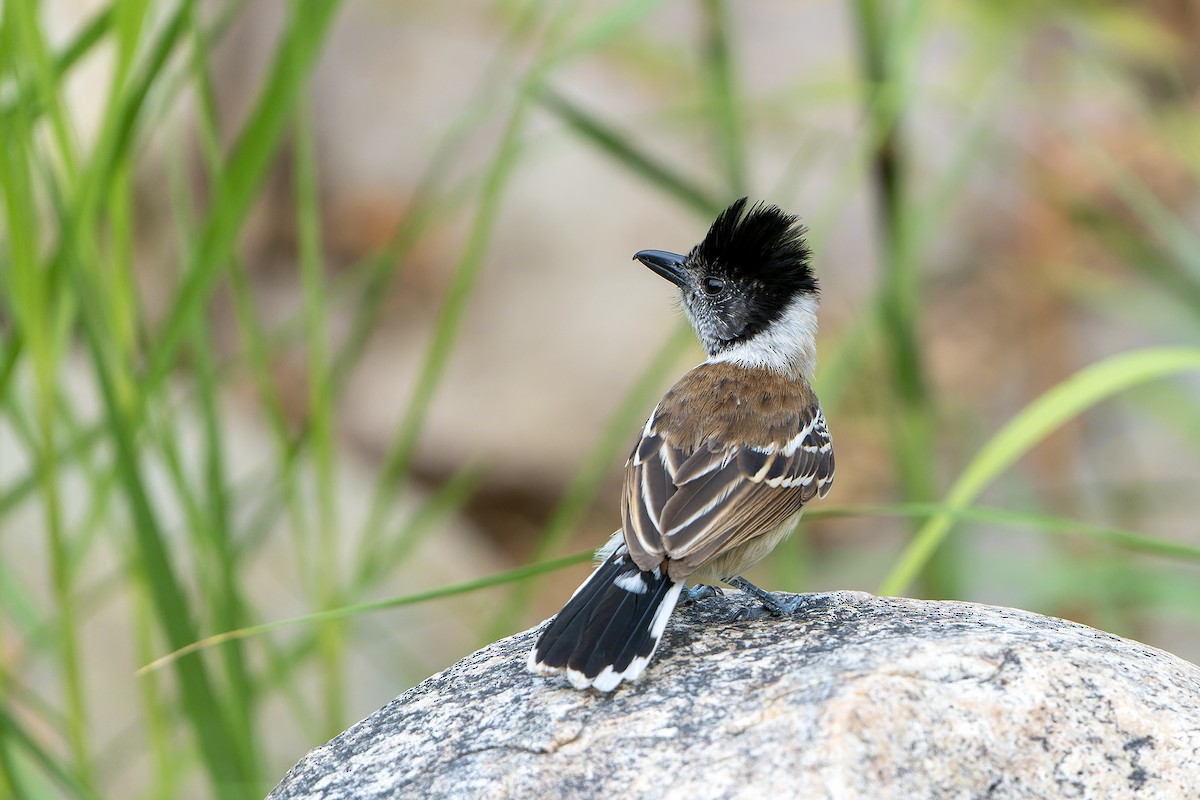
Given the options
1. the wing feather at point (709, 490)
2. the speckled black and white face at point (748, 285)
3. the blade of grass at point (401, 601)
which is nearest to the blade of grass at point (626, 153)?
the speckled black and white face at point (748, 285)

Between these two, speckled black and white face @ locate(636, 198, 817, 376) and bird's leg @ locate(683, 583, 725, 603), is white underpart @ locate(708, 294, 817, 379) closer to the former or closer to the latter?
speckled black and white face @ locate(636, 198, 817, 376)

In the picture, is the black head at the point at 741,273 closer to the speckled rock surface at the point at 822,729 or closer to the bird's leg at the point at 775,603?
the bird's leg at the point at 775,603

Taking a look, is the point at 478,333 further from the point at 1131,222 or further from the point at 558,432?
the point at 1131,222

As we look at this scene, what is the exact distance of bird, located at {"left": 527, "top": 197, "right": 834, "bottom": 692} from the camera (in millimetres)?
2770

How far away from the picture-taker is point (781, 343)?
14.3 ft

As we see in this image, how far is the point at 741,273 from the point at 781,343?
1.02 feet

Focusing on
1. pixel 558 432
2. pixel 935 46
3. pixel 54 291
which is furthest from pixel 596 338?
pixel 54 291

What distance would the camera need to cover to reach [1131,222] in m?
9.94

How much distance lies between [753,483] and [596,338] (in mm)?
6384

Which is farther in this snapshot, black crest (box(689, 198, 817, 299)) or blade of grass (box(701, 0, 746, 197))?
black crest (box(689, 198, 817, 299))

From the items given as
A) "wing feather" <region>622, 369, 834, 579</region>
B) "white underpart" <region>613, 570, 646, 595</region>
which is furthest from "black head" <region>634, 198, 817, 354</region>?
"white underpart" <region>613, 570, 646, 595</region>

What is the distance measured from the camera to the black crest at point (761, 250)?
13.0 ft

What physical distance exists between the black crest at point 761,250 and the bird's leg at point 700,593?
1100 millimetres

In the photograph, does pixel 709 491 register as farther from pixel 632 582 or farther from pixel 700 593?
pixel 632 582
